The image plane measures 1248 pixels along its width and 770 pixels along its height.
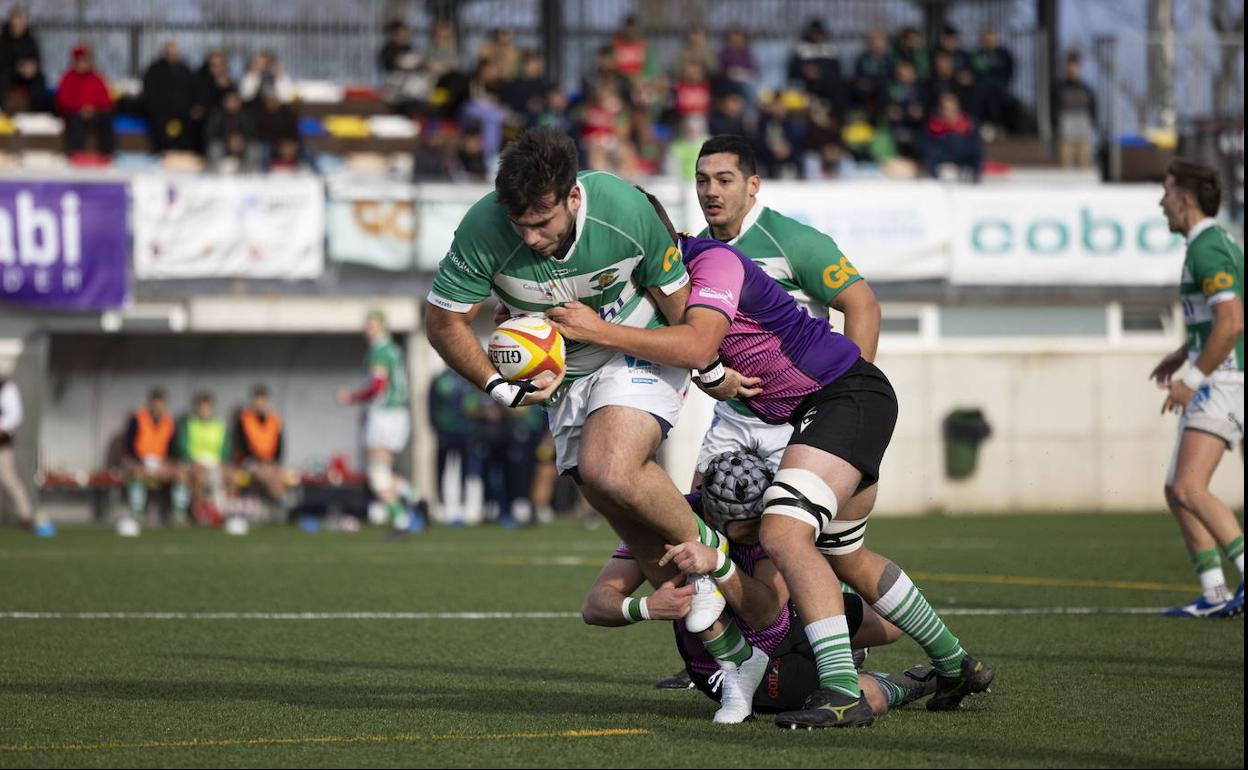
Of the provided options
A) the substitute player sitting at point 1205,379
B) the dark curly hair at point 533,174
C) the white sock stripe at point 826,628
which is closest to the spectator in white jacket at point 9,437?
the substitute player sitting at point 1205,379

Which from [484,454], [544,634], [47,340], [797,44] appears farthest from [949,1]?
[544,634]

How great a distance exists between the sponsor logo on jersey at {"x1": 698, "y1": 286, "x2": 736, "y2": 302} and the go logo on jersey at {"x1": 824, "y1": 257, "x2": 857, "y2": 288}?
4.31 feet

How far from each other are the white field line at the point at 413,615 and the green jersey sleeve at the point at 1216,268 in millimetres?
1788

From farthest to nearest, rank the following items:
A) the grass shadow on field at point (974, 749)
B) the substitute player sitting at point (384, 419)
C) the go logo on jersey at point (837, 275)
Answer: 1. the substitute player sitting at point (384, 419)
2. the go logo on jersey at point (837, 275)
3. the grass shadow on field at point (974, 749)

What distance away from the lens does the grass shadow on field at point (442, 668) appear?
23.6 feet

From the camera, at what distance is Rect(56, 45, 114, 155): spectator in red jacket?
21609 millimetres

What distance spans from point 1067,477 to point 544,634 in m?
14.8

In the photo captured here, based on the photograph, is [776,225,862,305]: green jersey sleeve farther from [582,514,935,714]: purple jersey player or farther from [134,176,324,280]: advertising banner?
[134,176,324,280]: advertising banner

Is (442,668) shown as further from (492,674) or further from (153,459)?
(153,459)

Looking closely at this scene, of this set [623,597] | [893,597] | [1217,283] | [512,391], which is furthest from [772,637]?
[1217,283]

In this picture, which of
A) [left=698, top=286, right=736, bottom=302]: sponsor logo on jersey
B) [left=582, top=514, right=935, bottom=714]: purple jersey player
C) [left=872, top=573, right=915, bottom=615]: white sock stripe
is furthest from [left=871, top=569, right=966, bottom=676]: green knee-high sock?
[left=698, top=286, right=736, bottom=302]: sponsor logo on jersey

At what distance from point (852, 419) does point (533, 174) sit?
1371mm

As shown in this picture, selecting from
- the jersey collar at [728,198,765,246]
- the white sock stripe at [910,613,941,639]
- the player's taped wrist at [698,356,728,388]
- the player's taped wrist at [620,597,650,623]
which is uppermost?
the jersey collar at [728,198,765,246]

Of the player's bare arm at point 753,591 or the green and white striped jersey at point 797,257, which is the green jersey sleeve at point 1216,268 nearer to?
the green and white striped jersey at point 797,257
